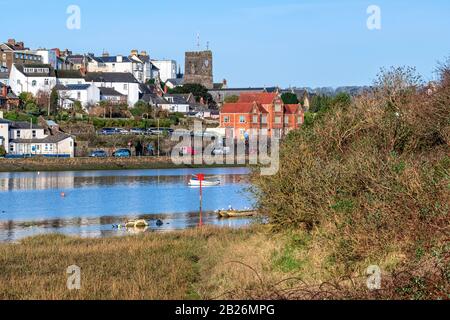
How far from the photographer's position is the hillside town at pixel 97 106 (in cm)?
8919

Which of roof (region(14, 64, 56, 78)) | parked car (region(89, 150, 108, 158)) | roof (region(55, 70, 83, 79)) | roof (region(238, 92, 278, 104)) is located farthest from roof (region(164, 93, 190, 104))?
parked car (region(89, 150, 108, 158))

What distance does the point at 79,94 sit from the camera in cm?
11256

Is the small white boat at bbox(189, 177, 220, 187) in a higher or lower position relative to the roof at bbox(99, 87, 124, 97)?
lower

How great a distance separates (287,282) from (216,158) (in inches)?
3102

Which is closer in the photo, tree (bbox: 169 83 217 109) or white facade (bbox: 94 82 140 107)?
white facade (bbox: 94 82 140 107)

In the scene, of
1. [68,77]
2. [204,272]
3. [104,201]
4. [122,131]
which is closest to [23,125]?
[122,131]

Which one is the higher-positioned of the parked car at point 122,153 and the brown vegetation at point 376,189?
the brown vegetation at point 376,189

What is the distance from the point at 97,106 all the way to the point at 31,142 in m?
23.5

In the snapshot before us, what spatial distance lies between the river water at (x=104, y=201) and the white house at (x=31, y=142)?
589 cm

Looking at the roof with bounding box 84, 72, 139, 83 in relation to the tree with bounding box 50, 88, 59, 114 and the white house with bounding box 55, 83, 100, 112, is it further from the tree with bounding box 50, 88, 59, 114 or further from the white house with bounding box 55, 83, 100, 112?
the tree with bounding box 50, 88, 59, 114

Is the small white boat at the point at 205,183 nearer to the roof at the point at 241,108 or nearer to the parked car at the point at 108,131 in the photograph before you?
the parked car at the point at 108,131

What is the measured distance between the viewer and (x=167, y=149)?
314 ft

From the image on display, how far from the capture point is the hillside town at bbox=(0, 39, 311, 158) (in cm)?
8919

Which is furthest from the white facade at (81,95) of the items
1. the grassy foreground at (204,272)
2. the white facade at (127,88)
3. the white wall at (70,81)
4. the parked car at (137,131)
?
the grassy foreground at (204,272)
